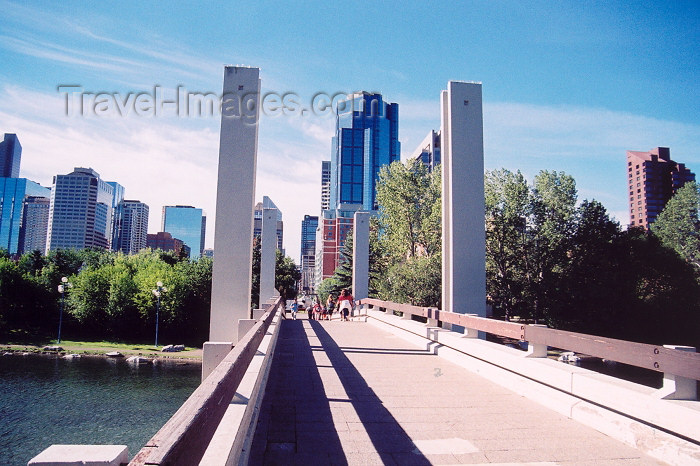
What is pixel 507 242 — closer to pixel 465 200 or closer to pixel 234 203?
pixel 465 200

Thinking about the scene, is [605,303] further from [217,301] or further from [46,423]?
[46,423]

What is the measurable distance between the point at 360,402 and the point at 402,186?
3515 centimetres

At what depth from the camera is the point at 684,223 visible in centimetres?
4631

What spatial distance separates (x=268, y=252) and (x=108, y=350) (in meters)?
34.9

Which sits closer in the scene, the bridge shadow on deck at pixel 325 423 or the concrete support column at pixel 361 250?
the bridge shadow on deck at pixel 325 423

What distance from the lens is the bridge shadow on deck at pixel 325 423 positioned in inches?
145

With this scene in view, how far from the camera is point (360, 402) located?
5.43 metres

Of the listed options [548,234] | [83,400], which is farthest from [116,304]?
[548,234]

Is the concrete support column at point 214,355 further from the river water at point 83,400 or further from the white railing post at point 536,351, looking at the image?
the river water at point 83,400

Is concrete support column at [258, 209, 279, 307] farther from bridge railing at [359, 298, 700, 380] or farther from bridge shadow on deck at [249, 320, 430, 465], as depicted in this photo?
bridge railing at [359, 298, 700, 380]

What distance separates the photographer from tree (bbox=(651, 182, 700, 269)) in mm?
45094

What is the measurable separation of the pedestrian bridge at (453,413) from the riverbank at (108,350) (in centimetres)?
4265

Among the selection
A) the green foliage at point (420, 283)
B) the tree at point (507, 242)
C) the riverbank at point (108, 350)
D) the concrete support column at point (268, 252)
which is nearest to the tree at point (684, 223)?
the tree at point (507, 242)

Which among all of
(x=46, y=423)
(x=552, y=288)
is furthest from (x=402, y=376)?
(x=552, y=288)
